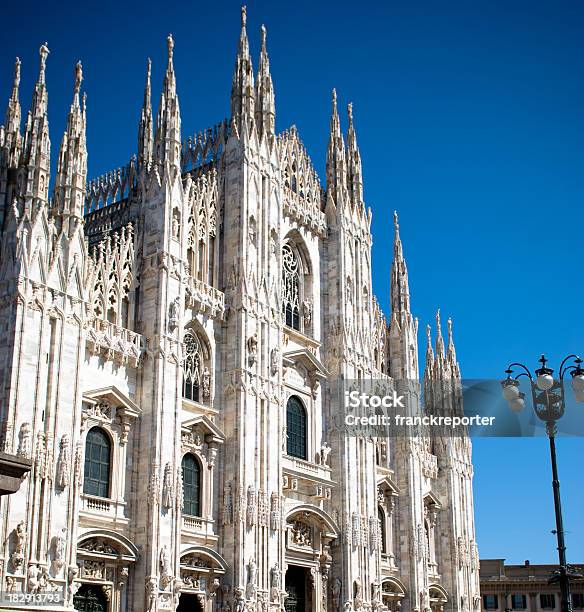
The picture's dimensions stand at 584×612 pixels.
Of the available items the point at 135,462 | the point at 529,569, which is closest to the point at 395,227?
the point at 135,462

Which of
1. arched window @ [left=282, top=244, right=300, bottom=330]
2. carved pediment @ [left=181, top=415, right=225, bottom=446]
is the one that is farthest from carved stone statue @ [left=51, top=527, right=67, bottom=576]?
arched window @ [left=282, top=244, right=300, bottom=330]

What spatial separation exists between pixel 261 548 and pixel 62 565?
9525 millimetres

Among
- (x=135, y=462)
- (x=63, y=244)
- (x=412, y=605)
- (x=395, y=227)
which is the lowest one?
(x=412, y=605)

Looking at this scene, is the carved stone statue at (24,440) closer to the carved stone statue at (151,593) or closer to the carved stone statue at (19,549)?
the carved stone statue at (19,549)

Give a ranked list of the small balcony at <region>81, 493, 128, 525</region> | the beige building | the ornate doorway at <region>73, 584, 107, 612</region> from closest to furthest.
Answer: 1. the ornate doorway at <region>73, 584, 107, 612</region>
2. the small balcony at <region>81, 493, 128, 525</region>
3. the beige building

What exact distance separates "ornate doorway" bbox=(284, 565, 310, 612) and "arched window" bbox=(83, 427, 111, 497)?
1046 centimetres

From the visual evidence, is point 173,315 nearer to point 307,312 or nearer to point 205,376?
point 205,376

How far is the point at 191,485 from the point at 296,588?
7617 mm

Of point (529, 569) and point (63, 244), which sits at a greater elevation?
point (63, 244)

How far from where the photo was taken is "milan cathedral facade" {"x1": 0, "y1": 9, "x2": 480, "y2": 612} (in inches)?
1088

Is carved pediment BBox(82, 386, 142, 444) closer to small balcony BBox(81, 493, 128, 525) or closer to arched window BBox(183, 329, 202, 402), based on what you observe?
small balcony BBox(81, 493, 128, 525)

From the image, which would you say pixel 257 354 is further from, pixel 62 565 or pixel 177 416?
pixel 62 565

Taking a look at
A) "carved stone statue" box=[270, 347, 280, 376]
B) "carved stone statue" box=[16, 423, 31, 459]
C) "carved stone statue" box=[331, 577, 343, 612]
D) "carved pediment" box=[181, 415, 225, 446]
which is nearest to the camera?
"carved stone statue" box=[16, 423, 31, 459]

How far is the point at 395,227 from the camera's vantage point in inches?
2007
